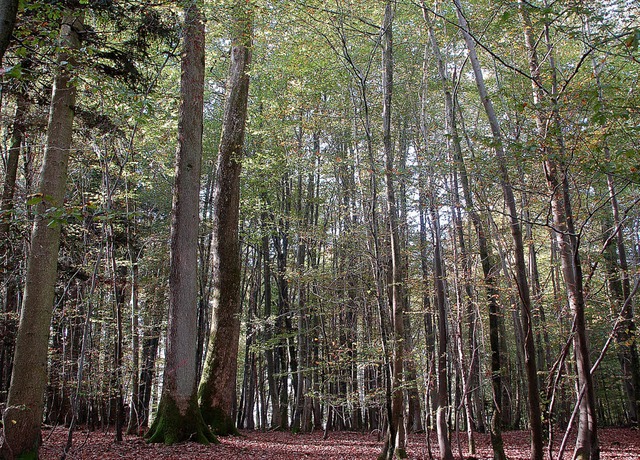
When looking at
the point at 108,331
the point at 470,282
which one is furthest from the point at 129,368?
the point at 470,282

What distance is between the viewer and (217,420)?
914cm

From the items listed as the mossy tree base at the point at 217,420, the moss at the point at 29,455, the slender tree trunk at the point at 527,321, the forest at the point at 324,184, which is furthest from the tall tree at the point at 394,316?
the moss at the point at 29,455

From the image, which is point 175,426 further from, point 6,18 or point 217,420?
point 6,18

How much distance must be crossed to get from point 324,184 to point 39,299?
12689 millimetres

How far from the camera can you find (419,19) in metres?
9.53

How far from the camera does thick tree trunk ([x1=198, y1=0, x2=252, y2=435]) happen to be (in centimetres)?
923

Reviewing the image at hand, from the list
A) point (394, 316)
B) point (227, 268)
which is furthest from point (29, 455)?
point (394, 316)

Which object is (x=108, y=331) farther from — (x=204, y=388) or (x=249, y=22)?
(x=249, y=22)

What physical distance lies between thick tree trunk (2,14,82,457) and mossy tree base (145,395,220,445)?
1913 mm

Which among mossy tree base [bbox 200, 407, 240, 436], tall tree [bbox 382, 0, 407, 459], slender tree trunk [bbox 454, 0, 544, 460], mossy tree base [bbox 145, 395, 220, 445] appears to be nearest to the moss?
mossy tree base [bbox 145, 395, 220, 445]

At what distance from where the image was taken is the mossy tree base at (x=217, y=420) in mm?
9031

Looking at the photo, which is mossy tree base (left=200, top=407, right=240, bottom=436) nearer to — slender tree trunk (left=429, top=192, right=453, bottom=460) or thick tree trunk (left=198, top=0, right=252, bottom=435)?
thick tree trunk (left=198, top=0, right=252, bottom=435)

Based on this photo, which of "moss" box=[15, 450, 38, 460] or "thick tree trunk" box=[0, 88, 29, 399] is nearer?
"moss" box=[15, 450, 38, 460]

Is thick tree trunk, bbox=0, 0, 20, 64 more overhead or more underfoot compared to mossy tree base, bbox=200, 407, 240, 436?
more overhead
